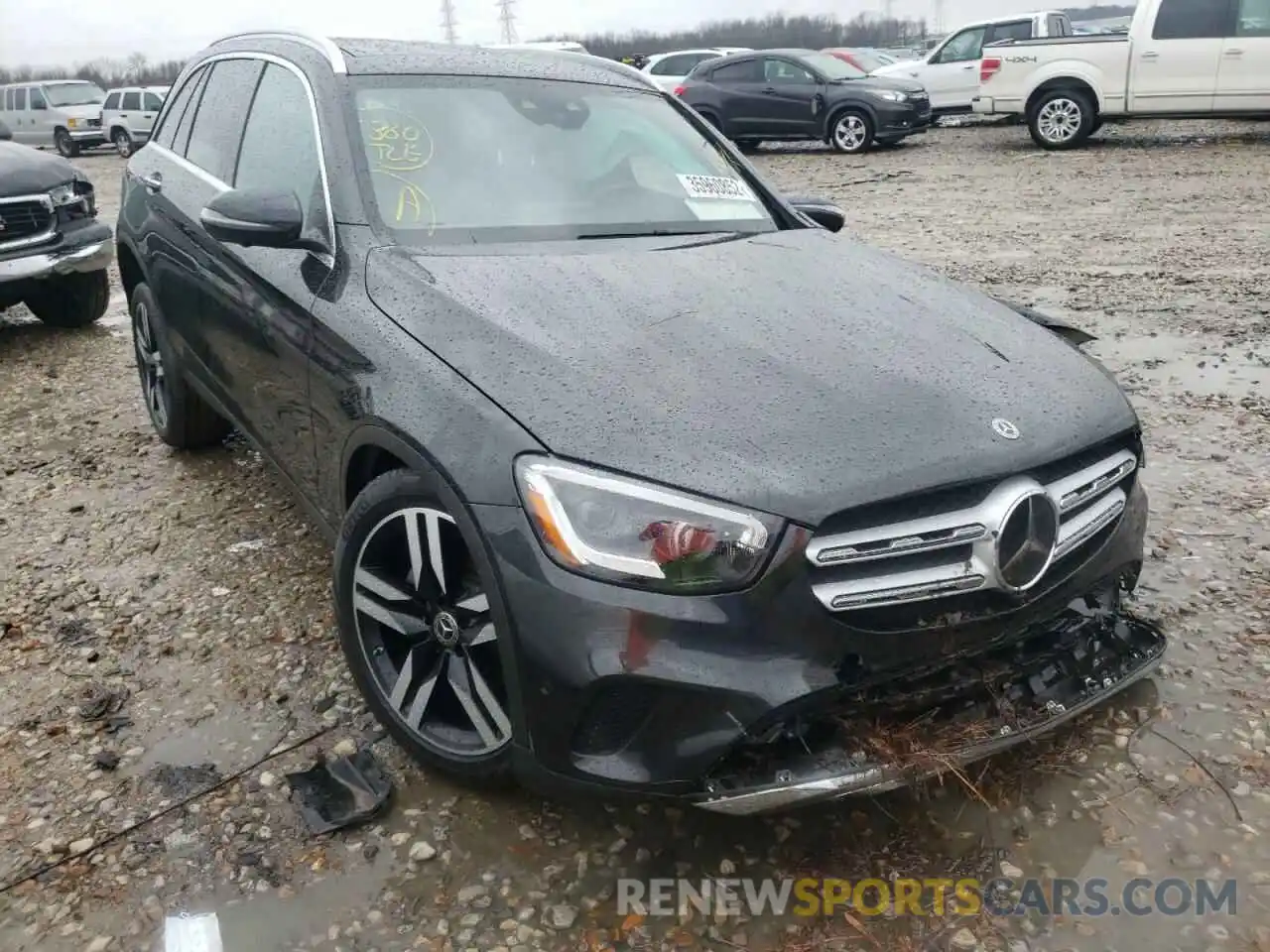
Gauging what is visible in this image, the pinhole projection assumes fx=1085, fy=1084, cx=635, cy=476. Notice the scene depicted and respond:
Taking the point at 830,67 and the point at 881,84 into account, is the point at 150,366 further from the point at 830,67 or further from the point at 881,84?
the point at 830,67

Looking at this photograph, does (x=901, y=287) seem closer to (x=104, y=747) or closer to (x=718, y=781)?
(x=718, y=781)

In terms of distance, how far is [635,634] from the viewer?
195 centimetres

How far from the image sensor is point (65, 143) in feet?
87.7

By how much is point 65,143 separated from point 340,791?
95.3 feet

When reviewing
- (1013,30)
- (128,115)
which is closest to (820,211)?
(1013,30)

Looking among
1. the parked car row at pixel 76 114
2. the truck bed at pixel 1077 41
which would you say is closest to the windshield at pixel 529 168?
the truck bed at pixel 1077 41

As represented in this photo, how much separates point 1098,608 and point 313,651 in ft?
6.92

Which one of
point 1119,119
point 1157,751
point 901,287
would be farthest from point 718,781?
point 1119,119

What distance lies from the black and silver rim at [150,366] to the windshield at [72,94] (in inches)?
1033

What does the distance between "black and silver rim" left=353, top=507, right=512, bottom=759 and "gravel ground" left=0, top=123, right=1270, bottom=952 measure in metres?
0.23

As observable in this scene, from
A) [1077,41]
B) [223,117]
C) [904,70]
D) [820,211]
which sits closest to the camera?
[820,211]

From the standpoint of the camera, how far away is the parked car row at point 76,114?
1012 inches

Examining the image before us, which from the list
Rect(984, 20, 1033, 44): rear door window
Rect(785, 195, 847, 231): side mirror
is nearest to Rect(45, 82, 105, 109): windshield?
Rect(984, 20, 1033, 44): rear door window

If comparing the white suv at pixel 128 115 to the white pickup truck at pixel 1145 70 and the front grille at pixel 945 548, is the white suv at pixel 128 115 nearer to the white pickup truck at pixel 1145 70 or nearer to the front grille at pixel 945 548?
the white pickup truck at pixel 1145 70
